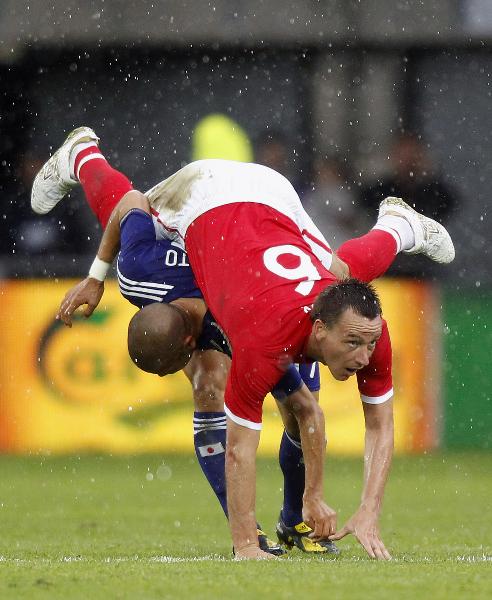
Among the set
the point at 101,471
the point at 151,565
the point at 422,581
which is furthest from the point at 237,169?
the point at 101,471

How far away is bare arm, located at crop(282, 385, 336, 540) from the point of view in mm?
5570

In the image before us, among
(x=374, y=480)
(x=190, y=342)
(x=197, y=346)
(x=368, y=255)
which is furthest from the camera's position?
(x=368, y=255)

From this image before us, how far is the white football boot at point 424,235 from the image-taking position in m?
7.37

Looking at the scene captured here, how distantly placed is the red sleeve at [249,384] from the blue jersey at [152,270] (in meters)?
0.72

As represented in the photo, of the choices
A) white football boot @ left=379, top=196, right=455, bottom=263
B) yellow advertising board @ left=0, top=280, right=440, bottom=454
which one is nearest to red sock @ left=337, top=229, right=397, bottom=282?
white football boot @ left=379, top=196, right=455, bottom=263

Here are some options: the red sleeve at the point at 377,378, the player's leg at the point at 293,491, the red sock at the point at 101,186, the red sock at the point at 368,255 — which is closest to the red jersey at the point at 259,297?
the red sleeve at the point at 377,378

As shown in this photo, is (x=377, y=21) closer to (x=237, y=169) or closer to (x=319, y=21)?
(x=319, y=21)

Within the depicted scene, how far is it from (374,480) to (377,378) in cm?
38

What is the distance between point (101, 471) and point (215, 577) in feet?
17.6

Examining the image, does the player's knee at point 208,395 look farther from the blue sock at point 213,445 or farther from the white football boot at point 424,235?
the white football boot at point 424,235

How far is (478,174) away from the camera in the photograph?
12.8 meters

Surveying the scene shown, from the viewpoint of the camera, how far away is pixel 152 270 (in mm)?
6359

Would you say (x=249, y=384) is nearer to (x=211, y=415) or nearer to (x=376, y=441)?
(x=376, y=441)

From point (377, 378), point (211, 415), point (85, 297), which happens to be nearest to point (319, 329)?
point (377, 378)
